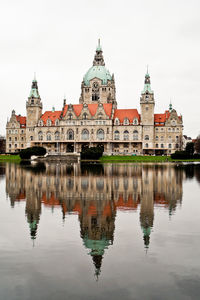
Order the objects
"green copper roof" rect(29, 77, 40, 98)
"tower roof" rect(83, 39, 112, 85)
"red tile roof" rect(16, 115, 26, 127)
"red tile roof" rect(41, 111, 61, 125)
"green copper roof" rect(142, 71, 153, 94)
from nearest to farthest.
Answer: "green copper roof" rect(142, 71, 153, 94)
"red tile roof" rect(41, 111, 61, 125)
"green copper roof" rect(29, 77, 40, 98)
"tower roof" rect(83, 39, 112, 85)
"red tile roof" rect(16, 115, 26, 127)

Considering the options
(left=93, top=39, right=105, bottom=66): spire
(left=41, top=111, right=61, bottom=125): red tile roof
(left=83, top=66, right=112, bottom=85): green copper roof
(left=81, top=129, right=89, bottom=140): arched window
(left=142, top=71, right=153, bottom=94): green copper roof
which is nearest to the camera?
(left=81, top=129, right=89, bottom=140): arched window

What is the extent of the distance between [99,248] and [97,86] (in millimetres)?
113225

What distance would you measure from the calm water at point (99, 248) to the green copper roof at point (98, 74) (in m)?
105

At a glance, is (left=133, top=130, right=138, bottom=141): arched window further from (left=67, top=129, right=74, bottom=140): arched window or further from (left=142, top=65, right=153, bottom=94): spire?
(left=67, top=129, right=74, bottom=140): arched window

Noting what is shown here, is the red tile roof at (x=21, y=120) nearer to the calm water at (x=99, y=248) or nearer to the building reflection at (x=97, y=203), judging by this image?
the building reflection at (x=97, y=203)

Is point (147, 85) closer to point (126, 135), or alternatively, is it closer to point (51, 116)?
point (126, 135)

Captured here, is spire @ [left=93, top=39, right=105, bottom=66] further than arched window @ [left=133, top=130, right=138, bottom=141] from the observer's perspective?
Yes

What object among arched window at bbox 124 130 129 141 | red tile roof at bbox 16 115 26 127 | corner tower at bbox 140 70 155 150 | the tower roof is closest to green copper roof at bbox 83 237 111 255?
arched window at bbox 124 130 129 141

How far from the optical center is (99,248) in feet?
35.7

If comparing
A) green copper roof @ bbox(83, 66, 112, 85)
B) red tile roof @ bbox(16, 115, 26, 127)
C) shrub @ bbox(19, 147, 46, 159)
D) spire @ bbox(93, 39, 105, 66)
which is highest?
spire @ bbox(93, 39, 105, 66)

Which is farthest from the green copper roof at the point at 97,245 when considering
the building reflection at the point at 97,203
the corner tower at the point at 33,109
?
the corner tower at the point at 33,109

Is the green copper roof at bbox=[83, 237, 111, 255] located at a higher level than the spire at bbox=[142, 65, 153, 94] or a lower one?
lower

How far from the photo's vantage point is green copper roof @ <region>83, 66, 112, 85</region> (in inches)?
4779

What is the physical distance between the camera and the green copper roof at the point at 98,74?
121m
